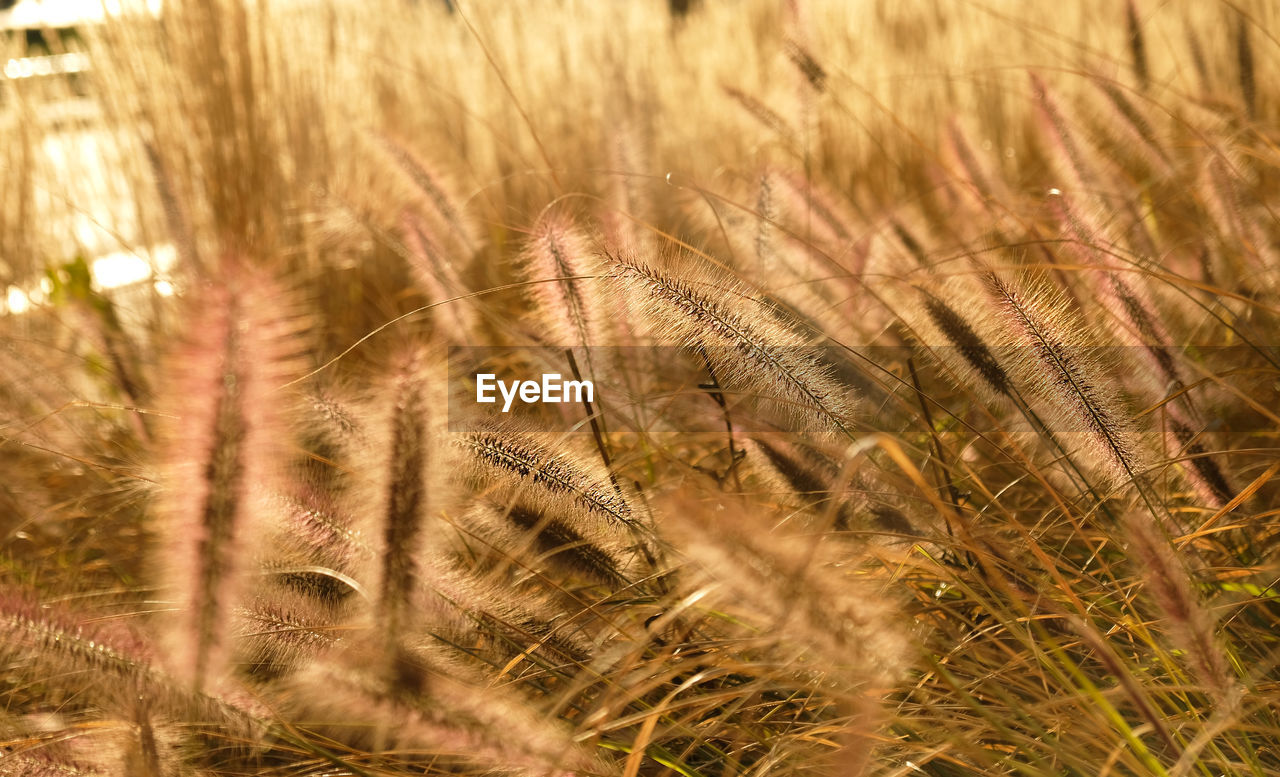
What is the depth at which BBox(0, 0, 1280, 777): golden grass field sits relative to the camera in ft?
2.12

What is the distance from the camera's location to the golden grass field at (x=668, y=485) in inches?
25.5

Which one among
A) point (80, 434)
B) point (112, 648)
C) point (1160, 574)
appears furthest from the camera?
Answer: point (80, 434)

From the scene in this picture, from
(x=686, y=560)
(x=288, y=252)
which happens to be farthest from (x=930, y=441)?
(x=288, y=252)

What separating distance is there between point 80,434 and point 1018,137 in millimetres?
2338

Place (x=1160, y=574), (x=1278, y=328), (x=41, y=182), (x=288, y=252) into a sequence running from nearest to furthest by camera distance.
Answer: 1. (x=1160, y=574)
2. (x=1278, y=328)
3. (x=288, y=252)
4. (x=41, y=182)

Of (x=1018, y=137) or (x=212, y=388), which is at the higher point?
(x=1018, y=137)

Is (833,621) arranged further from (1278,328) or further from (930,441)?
(1278,328)

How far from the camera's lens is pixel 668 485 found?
1.11 meters

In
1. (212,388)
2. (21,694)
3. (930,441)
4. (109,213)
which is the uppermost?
(109,213)

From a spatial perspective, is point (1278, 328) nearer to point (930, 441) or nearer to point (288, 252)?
point (930, 441)

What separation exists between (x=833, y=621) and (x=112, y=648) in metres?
0.48

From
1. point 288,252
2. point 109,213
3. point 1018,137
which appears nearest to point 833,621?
point 288,252

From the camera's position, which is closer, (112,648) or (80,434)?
(112,648)

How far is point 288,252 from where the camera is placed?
190 cm
